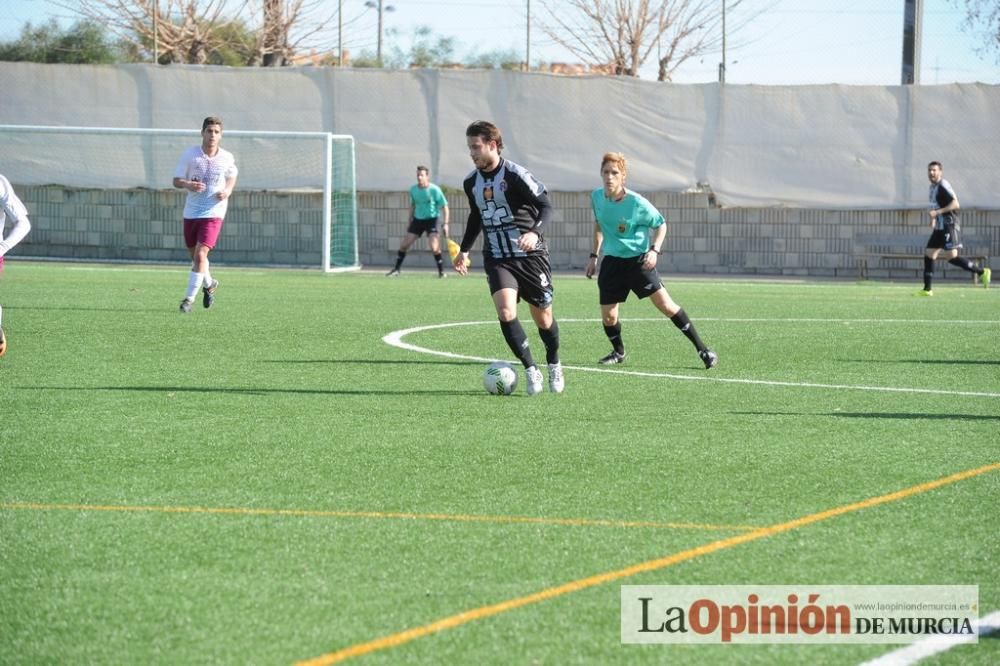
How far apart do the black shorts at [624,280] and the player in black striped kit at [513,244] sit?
78.7 inches

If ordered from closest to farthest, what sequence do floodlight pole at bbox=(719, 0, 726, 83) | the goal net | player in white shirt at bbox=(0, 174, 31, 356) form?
player in white shirt at bbox=(0, 174, 31, 356)
the goal net
floodlight pole at bbox=(719, 0, 726, 83)

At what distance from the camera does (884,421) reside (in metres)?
8.73

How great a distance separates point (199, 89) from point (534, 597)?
28.1 m

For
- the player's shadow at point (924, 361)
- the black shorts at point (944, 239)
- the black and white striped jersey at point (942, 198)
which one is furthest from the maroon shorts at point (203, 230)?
the black shorts at point (944, 239)

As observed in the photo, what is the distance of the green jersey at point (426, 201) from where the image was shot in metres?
27.5

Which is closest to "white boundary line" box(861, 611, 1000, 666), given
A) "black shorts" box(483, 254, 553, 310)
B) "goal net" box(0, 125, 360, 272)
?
"black shorts" box(483, 254, 553, 310)

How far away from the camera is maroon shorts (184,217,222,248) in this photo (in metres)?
16.9

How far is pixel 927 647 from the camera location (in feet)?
13.9

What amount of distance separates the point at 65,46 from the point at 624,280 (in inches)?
1289

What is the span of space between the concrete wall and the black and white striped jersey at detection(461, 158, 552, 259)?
67.0ft

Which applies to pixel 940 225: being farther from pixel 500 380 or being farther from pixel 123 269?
pixel 500 380

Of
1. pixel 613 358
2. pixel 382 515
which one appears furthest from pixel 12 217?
pixel 382 515

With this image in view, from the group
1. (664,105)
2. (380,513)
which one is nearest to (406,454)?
(380,513)

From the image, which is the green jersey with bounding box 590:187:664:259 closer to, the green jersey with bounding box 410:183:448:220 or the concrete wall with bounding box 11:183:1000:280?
the green jersey with bounding box 410:183:448:220
